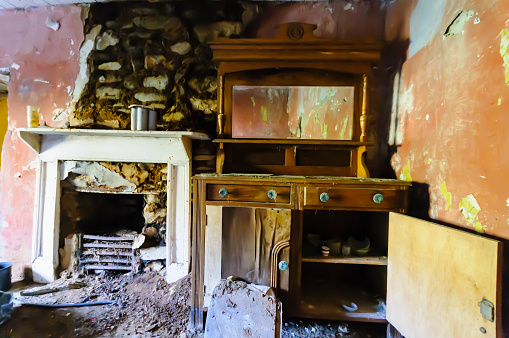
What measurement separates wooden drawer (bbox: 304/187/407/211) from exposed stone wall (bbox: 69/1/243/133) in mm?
945

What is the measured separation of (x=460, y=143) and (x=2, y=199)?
3.12m

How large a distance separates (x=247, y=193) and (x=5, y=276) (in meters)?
1.91

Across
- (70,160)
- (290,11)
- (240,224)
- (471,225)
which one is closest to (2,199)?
(70,160)

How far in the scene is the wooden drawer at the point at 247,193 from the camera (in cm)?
126

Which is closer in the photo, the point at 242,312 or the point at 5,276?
the point at 242,312

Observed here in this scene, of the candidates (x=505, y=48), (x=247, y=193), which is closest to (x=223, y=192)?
(x=247, y=193)

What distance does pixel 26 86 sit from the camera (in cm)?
185

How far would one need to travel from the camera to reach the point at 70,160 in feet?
5.70

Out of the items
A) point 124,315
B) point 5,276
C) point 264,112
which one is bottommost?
point 124,315

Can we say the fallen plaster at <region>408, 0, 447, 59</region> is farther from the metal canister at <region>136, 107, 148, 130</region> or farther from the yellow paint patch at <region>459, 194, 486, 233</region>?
the metal canister at <region>136, 107, 148, 130</region>

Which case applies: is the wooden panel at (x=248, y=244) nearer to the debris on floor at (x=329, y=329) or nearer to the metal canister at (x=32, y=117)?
the debris on floor at (x=329, y=329)

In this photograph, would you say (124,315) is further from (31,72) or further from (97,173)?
(31,72)

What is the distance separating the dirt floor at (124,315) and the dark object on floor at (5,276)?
0.32 ft

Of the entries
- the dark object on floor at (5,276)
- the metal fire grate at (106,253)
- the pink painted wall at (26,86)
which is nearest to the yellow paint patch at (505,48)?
the metal fire grate at (106,253)
